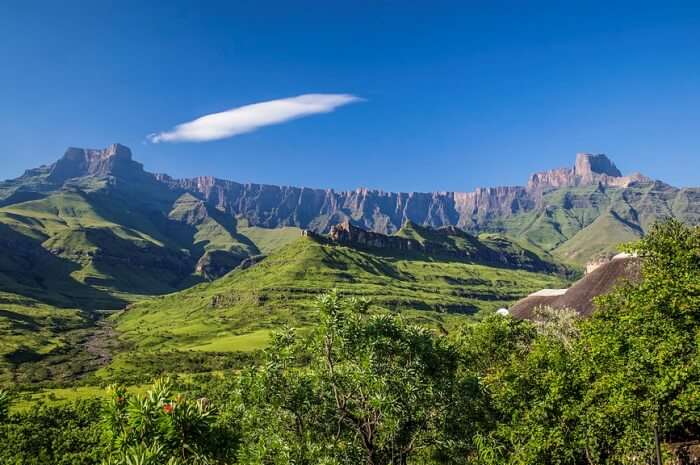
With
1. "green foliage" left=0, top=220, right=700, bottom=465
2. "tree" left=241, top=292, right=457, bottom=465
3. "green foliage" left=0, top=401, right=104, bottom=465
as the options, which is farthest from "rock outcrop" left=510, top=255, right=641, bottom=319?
"green foliage" left=0, top=401, right=104, bottom=465

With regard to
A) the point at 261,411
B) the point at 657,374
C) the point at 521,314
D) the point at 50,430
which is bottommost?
the point at 50,430

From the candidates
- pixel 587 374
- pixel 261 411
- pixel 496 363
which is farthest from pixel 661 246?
pixel 261 411

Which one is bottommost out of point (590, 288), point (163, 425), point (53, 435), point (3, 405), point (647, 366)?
point (53, 435)

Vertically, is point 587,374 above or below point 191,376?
above

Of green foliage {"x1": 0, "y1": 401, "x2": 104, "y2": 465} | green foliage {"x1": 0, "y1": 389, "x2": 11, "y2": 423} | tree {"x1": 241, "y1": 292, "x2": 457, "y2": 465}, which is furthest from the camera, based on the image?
green foliage {"x1": 0, "y1": 401, "x2": 104, "y2": 465}

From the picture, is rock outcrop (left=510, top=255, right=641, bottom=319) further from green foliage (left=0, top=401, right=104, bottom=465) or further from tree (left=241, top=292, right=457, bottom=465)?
green foliage (left=0, top=401, right=104, bottom=465)

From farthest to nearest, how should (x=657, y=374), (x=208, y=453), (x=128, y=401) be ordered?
(x=657, y=374) → (x=208, y=453) → (x=128, y=401)

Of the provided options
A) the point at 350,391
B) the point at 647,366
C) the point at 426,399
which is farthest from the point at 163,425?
the point at 647,366

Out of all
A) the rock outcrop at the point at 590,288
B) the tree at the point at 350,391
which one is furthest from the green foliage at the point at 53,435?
the rock outcrop at the point at 590,288

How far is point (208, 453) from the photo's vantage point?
17.8 m

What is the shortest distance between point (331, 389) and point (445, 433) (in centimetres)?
751

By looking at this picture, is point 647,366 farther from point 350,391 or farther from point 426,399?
point 350,391

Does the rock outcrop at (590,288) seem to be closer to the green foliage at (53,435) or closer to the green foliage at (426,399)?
the green foliage at (426,399)

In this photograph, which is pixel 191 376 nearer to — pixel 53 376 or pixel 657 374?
pixel 53 376
